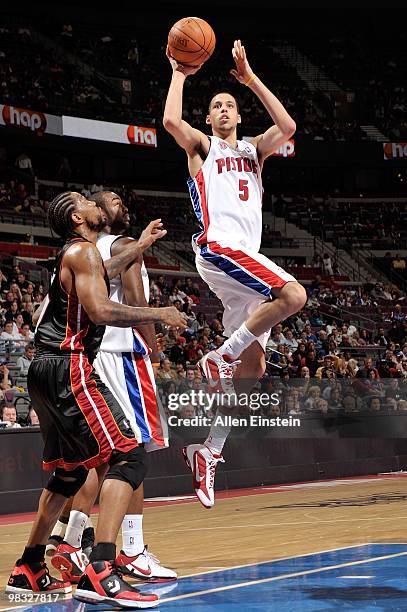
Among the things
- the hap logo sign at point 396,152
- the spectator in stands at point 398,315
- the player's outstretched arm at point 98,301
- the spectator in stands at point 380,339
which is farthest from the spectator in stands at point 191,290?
the player's outstretched arm at point 98,301

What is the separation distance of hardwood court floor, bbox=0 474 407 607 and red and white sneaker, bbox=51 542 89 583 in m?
0.39

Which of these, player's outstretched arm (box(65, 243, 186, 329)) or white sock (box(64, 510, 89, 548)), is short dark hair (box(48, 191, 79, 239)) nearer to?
player's outstretched arm (box(65, 243, 186, 329))

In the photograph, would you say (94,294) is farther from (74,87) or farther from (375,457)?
(74,87)

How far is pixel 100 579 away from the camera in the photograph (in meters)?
5.13

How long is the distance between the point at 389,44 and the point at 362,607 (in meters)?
34.3

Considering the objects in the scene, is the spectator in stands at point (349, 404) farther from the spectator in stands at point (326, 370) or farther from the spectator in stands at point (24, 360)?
the spectator in stands at point (24, 360)

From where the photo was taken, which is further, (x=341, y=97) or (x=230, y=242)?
(x=341, y=97)

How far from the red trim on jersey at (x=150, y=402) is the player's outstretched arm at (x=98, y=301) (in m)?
0.89

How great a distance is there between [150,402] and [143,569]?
1.03 meters

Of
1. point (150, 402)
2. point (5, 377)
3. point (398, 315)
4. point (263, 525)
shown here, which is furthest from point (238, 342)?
point (398, 315)

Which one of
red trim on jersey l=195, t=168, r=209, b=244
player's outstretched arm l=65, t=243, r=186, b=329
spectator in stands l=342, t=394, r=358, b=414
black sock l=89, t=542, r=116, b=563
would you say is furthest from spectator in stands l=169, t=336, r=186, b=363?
black sock l=89, t=542, r=116, b=563

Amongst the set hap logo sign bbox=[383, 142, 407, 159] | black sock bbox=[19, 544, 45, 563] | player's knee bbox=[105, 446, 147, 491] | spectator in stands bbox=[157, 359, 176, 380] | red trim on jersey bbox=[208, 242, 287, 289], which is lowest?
black sock bbox=[19, 544, 45, 563]

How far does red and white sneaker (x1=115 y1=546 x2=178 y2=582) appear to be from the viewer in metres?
6.01

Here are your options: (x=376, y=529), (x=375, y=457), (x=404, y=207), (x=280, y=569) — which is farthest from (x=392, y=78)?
(x=280, y=569)
